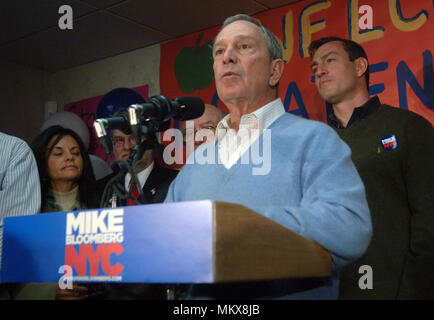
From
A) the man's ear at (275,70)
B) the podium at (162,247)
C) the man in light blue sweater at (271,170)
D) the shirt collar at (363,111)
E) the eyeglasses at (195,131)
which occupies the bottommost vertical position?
the podium at (162,247)

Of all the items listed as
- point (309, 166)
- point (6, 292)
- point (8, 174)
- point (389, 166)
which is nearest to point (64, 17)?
point (8, 174)

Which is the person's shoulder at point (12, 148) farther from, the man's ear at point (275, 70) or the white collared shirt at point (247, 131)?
the man's ear at point (275, 70)

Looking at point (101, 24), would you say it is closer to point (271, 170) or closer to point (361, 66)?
point (361, 66)

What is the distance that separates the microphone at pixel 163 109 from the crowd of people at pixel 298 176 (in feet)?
0.19

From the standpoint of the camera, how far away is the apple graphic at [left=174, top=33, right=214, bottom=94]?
313 cm

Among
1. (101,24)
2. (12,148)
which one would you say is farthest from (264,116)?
(101,24)

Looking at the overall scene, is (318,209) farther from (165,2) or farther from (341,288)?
(165,2)

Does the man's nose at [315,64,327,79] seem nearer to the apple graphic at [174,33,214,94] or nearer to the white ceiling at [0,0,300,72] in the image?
the white ceiling at [0,0,300,72]

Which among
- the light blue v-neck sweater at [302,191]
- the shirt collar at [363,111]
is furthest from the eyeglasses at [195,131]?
the light blue v-neck sweater at [302,191]

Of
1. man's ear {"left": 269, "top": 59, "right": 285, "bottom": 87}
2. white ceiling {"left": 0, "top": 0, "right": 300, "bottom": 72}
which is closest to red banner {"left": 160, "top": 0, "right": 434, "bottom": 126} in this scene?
white ceiling {"left": 0, "top": 0, "right": 300, "bottom": 72}

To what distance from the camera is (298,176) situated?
100 cm

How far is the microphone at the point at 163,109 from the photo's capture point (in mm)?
933

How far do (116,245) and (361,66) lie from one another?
5.65 ft
